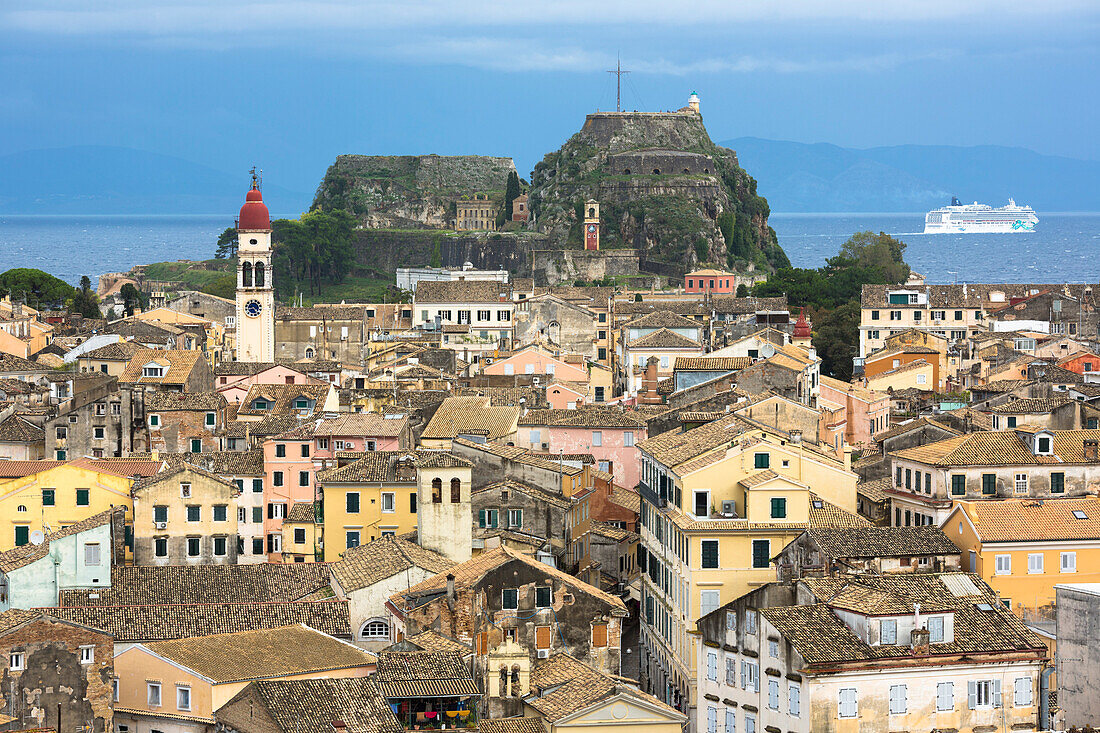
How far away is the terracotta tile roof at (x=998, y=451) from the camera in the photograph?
46156mm

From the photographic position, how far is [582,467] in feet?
178

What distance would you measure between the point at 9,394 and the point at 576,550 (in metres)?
30.3

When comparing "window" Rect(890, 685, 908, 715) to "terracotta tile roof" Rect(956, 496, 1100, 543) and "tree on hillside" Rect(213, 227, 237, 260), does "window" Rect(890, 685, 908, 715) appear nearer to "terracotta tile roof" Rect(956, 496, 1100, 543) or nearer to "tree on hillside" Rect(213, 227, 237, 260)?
"terracotta tile roof" Rect(956, 496, 1100, 543)

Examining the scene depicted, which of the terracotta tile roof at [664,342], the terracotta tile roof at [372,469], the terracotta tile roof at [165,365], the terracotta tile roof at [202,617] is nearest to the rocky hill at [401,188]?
the terracotta tile roof at [664,342]

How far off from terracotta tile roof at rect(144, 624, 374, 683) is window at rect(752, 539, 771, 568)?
10.2m

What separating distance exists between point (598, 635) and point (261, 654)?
7341mm

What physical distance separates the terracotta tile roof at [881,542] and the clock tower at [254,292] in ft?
185

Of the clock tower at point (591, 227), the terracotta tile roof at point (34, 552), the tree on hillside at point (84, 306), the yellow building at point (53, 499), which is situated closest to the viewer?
Answer: the terracotta tile roof at point (34, 552)

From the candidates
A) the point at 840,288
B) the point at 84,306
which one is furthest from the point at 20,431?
the point at 840,288

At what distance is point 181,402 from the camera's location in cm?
6881

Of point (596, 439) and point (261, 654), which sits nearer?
point (261, 654)

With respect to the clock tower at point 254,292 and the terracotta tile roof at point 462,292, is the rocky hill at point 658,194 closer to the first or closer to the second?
the terracotta tile roof at point 462,292

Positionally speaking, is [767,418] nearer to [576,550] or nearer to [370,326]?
[576,550]

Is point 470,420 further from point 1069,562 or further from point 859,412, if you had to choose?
point 1069,562
